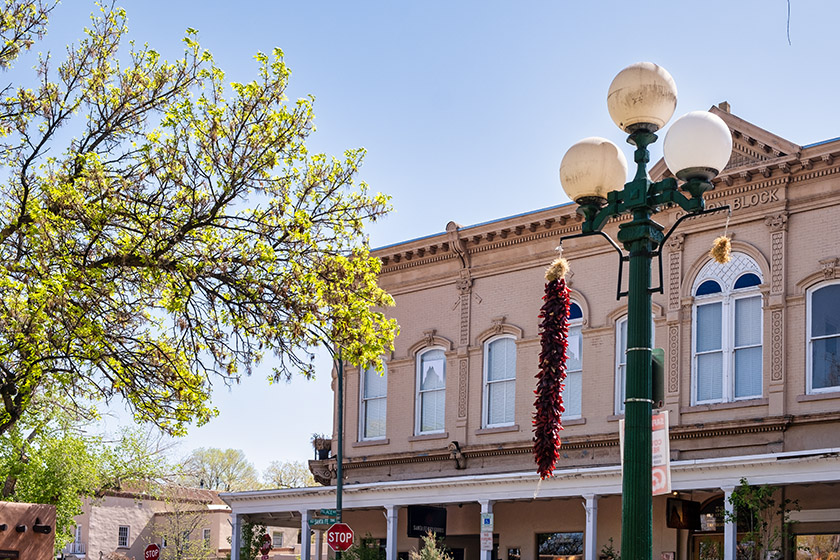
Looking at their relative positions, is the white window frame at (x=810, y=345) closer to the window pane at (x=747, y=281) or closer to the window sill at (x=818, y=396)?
the window sill at (x=818, y=396)

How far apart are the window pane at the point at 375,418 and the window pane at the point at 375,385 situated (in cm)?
18

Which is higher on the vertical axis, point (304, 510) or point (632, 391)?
point (632, 391)

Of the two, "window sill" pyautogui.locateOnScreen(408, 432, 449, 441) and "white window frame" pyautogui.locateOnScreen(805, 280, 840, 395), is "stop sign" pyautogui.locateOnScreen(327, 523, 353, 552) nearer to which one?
"window sill" pyautogui.locateOnScreen(408, 432, 449, 441)

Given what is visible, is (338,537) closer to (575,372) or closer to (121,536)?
(575,372)

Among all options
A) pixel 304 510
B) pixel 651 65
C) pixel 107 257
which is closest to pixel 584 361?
pixel 304 510

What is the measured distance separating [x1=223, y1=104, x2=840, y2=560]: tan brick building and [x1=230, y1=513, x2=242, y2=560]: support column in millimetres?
275

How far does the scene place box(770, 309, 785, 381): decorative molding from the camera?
73.6 feet

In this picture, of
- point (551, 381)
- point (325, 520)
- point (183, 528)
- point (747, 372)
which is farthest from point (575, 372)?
point (183, 528)

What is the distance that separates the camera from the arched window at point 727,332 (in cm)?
2334

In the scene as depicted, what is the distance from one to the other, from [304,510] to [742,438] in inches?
468

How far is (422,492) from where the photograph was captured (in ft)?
86.8

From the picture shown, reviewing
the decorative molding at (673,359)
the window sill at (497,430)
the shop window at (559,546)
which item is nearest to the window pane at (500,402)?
the window sill at (497,430)

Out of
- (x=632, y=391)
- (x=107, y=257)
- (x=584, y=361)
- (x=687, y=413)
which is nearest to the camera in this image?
(x=632, y=391)

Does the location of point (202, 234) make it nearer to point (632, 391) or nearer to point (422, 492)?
point (632, 391)
